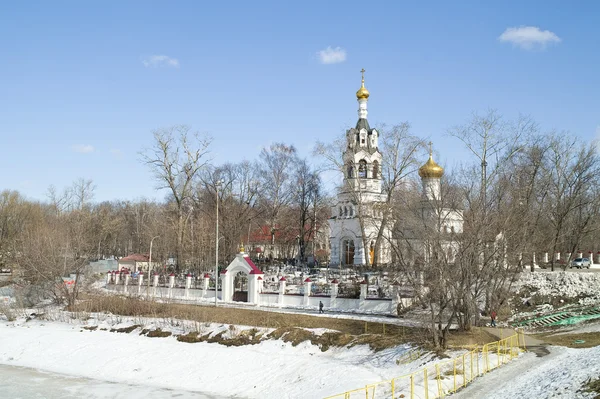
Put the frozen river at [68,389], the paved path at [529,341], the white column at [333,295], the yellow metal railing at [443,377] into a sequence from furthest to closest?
the white column at [333,295] < the frozen river at [68,389] < the paved path at [529,341] < the yellow metal railing at [443,377]

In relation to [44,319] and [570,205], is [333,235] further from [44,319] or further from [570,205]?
[44,319]

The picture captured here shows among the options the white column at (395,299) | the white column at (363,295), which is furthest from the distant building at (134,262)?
the white column at (395,299)

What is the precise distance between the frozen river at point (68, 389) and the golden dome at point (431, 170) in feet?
88.8

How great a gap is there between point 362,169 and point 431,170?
603 cm

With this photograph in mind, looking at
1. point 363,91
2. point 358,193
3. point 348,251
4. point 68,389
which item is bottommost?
point 68,389

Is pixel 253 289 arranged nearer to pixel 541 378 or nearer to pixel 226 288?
pixel 226 288

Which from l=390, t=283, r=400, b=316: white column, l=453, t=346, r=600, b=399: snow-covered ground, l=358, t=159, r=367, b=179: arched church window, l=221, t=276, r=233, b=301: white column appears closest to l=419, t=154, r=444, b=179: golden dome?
l=358, t=159, r=367, b=179: arched church window

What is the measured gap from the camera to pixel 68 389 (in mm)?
21297

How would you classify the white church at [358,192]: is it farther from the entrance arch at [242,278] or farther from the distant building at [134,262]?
the distant building at [134,262]

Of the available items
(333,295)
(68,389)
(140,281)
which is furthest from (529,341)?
(140,281)

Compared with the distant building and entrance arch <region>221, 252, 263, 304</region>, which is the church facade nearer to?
entrance arch <region>221, 252, 263, 304</region>

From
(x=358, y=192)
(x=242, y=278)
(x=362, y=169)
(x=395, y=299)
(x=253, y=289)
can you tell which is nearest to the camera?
(x=395, y=299)

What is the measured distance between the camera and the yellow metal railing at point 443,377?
15328 millimetres

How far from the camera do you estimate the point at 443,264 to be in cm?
2033
